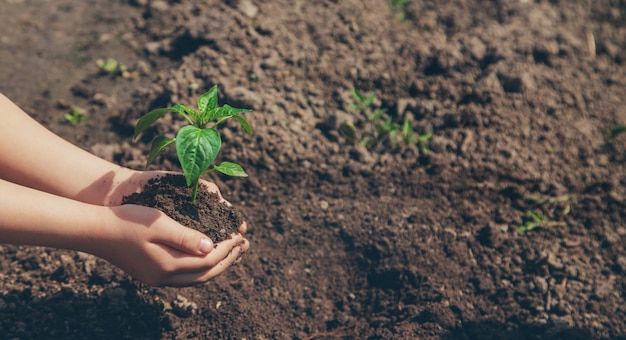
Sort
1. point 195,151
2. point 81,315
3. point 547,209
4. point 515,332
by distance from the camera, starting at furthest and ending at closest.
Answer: point 547,209, point 515,332, point 81,315, point 195,151

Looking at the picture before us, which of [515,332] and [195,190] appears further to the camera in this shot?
[515,332]

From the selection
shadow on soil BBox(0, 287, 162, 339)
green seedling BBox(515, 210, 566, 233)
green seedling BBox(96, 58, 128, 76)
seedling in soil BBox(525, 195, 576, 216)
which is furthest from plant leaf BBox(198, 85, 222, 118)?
seedling in soil BBox(525, 195, 576, 216)

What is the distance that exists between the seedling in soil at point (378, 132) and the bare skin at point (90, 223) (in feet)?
3.78

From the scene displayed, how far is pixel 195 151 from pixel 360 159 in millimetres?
1397

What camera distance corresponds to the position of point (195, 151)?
1.86 metres

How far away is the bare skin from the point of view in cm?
202

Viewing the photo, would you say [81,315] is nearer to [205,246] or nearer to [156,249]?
[156,249]

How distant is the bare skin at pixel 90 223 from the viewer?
6.62 feet

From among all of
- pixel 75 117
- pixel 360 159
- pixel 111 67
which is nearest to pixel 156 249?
pixel 360 159

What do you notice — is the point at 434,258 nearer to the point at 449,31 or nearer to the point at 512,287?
the point at 512,287

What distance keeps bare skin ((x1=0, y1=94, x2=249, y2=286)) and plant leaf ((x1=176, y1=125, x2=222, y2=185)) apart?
0.32 meters

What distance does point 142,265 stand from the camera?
2.08 metres

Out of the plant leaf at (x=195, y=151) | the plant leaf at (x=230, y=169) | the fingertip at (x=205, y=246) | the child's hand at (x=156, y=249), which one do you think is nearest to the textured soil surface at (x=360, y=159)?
the child's hand at (x=156, y=249)

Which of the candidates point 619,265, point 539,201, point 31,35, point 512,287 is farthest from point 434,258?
point 31,35
